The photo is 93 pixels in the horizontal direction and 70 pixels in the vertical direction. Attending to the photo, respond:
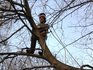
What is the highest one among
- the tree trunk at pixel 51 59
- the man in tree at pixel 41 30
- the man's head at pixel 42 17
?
the man's head at pixel 42 17

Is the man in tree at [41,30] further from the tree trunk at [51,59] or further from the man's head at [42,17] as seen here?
the tree trunk at [51,59]

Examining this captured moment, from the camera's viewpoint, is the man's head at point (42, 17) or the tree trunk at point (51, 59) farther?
the man's head at point (42, 17)

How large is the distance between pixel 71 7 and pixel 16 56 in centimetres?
164

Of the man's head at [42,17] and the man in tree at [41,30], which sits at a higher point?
the man's head at [42,17]

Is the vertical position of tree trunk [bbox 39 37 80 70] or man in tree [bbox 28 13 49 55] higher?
man in tree [bbox 28 13 49 55]

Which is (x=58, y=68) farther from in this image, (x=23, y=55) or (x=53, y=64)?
(x=23, y=55)

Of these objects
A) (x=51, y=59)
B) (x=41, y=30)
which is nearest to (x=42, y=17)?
(x=41, y=30)

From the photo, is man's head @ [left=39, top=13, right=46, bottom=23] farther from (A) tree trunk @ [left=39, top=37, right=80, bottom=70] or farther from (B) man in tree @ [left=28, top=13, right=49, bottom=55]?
(A) tree trunk @ [left=39, top=37, right=80, bottom=70]

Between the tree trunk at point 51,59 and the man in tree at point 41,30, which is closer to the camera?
the tree trunk at point 51,59

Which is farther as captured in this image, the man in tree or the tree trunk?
the man in tree

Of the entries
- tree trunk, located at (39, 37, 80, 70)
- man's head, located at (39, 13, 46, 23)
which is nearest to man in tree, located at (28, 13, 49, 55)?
man's head, located at (39, 13, 46, 23)

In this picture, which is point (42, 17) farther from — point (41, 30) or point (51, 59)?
point (51, 59)

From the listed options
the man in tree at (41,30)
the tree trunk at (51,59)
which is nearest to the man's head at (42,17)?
the man in tree at (41,30)

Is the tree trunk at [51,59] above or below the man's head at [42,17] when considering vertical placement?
below
